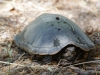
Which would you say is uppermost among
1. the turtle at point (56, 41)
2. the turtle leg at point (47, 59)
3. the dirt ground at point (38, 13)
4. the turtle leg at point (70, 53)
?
the dirt ground at point (38, 13)

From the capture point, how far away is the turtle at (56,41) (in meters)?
3.79

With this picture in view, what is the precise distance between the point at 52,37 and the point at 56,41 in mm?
81

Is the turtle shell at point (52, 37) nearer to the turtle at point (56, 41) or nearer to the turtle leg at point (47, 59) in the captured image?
the turtle at point (56, 41)

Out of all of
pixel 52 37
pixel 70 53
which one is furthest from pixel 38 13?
pixel 70 53

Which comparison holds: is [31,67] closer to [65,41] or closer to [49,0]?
[65,41]

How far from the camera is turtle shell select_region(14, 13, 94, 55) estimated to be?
12.4 ft

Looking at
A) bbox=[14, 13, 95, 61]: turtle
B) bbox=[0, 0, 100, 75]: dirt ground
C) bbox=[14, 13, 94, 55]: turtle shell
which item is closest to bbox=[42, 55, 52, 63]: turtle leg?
bbox=[14, 13, 95, 61]: turtle

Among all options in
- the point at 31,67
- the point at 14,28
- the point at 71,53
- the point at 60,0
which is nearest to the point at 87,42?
the point at 71,53

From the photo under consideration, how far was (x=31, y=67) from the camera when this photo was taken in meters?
3.53

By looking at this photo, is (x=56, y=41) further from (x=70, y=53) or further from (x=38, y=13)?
(x=38, y=13)

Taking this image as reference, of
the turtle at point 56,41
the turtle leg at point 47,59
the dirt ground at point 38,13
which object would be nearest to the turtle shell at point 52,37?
the turtle at point 56,41

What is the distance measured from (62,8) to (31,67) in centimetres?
243

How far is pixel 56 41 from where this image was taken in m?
3.83

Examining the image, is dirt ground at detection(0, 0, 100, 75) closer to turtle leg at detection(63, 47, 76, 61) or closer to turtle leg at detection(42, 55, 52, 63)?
turtle leg at detection(42, 55, 52, 63)
